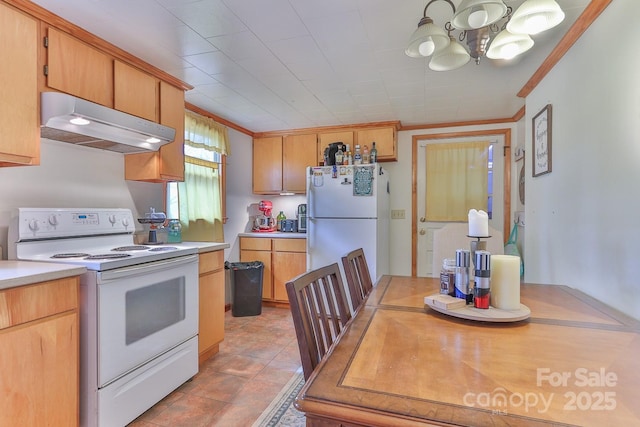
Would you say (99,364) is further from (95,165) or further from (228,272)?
(228,272)

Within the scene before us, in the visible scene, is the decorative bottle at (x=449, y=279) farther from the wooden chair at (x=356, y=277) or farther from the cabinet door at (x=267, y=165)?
the cabinet door at (x=267, y=165)

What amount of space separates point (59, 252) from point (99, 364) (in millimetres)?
748

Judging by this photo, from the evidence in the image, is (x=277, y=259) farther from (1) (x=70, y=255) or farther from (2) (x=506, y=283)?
(2) (x=506, y=283)

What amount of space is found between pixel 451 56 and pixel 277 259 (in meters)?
2.86

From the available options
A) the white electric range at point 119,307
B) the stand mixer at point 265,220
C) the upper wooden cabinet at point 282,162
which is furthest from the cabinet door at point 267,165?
the white electric range at point 119,307

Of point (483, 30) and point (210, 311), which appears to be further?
point (210, 311)

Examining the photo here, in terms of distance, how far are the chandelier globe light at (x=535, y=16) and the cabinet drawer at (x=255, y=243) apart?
10.2ft

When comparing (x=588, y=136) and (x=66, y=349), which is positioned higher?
(x=588, y=136)

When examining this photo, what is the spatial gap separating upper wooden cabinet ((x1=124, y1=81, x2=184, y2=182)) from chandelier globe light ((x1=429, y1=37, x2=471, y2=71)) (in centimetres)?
188

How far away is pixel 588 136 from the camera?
1.70 meters

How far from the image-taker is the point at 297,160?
13.4 feet

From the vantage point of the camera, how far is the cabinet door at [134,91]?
207cm

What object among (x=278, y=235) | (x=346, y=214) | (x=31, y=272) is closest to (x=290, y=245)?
(x=278, y=235)

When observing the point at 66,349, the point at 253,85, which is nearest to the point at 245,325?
the point at 66,349
